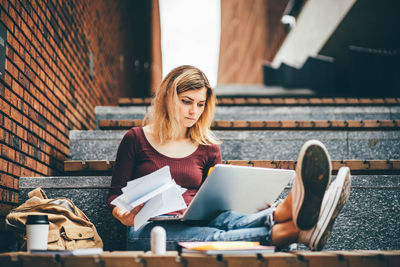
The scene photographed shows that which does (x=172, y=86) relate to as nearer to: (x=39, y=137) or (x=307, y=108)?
(x=39, y=137)

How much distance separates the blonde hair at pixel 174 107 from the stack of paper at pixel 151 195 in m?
0.60

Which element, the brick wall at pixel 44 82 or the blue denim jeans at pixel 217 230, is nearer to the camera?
the blue denim jeans at pixel 217 230

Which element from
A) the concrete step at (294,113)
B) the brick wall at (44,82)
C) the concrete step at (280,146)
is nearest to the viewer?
the brick wall at (44,82)

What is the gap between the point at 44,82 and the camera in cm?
273

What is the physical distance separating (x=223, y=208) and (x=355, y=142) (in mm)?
1446

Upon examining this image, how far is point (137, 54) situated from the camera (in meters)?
8.55

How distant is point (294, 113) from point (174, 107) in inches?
68.9

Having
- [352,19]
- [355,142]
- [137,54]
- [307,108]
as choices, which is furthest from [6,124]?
[137,54]

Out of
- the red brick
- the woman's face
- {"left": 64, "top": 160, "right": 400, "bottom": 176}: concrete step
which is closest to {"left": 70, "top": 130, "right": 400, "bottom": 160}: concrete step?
{"left": 64, "top": 160, "right": 400, "bottom": 176}: concrete step

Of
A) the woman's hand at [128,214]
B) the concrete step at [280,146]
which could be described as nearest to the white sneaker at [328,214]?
the woman's hand at [128,214]

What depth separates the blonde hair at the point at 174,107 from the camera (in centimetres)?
235

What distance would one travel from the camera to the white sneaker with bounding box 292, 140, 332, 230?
1.48 meters

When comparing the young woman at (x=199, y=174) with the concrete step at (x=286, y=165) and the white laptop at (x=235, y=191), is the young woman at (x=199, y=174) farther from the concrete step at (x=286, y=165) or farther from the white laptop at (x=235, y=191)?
the concrete step at (x=286, y=165)

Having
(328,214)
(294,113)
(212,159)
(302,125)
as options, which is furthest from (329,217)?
(294,113)
